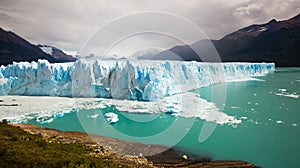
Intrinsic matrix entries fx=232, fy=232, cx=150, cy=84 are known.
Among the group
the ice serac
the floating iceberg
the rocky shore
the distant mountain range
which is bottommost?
the rocky shore

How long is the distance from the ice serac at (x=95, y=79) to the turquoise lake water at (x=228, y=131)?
2722mm

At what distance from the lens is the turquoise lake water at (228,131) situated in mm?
6301

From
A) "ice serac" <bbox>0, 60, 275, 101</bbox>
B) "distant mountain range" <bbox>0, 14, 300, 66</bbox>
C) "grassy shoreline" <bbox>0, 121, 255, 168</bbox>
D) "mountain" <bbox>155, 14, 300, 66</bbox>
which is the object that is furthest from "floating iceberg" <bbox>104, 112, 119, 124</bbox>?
"mountain" <bbox>155, 14, 300, 66</bbox>

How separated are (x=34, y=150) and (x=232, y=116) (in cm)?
795

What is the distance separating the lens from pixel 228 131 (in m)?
8.02

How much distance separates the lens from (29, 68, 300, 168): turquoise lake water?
6.30 meters

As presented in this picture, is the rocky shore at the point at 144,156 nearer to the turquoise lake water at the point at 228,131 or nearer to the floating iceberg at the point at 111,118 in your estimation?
the turquoise lake water at the point at 228,131

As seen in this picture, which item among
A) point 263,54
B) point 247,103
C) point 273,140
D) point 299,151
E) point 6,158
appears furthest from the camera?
point 263,54

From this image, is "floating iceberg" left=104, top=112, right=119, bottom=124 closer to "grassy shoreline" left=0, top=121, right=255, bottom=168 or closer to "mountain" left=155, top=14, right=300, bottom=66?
"grassy shoreline" left=0, top=121, right=255, bottom=168

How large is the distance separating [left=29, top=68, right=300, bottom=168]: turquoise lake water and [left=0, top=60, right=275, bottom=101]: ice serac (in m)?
2.72

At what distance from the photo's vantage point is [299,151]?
6285 mm

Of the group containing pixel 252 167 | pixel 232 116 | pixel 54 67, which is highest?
pixel 54 67

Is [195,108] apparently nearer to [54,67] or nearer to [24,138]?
[24,138]

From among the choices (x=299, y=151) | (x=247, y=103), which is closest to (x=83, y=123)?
(x=299, y=151)
